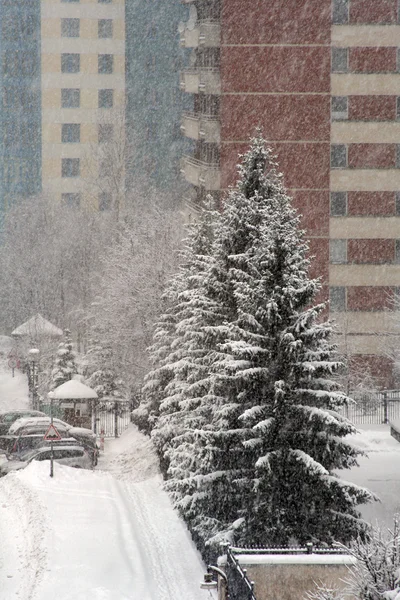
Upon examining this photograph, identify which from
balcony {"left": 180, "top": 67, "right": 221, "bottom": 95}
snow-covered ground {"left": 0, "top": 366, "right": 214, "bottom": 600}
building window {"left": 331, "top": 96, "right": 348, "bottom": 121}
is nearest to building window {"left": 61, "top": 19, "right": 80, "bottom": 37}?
balcony {"left": 180, "top": 67, "right": 221, "bottom": 95}

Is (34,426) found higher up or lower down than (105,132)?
lower down

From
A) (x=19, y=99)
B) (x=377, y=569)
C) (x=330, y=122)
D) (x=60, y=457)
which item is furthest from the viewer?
(x=19, y=99)

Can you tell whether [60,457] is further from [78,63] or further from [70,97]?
[78,63]

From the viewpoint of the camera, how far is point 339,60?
46750 millimetres

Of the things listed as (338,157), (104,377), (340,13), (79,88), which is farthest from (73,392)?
(79,88)

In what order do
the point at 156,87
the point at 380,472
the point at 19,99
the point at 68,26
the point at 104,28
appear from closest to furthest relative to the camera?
the point at 380,472 → the point at 156,87 → the point at 68,26 → the point at 104,28 → the point at 19,99

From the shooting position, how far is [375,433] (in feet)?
116

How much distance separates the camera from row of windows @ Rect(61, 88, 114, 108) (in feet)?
260

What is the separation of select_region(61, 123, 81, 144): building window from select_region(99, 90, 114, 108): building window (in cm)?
220

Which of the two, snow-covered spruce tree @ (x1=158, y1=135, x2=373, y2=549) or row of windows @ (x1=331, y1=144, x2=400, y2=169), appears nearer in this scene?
snow-covered spruce tree @ (x1=158, y1=135, x2=373, y2=549)

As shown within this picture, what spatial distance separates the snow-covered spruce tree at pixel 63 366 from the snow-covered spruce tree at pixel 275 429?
77.5 ft

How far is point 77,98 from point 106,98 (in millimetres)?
1937

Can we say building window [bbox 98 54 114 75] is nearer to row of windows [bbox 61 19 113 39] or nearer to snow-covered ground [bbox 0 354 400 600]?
row of windows [bbox 61 19 113 39]

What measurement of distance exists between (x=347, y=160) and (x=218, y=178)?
17.0 feet
